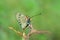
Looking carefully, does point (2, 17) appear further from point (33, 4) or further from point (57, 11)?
point (57, 11)

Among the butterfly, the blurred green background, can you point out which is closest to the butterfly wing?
the butterfly

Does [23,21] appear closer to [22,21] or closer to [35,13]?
[22,21]

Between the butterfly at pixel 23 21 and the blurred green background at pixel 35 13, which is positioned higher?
the blurred green background at pixel 35 13

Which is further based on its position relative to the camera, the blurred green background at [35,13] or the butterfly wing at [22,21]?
the blurred green background at [35,13]

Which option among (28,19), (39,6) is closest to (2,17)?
(39,6)

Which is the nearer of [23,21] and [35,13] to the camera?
[23,21]

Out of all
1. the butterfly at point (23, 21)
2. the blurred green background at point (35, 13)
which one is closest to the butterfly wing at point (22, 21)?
the butterfly at point (23, 21)

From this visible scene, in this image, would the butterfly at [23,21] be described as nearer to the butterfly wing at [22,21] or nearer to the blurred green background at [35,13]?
the butterfly wing at [22,21]

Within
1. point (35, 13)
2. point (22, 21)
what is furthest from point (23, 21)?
point (35, 13)
